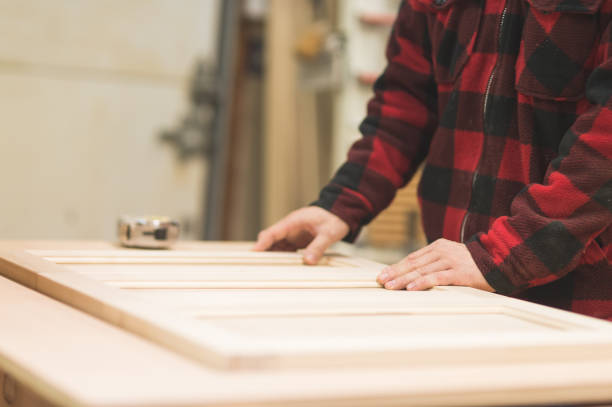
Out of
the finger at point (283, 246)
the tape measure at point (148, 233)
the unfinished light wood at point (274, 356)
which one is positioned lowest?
the finger at point (283, 246)

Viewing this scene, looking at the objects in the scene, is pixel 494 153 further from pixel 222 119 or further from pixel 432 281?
pixel 222 119

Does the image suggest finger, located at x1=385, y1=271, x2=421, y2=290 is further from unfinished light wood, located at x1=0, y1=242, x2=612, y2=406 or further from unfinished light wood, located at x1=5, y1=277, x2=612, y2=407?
unfinished light wood, located at x1=5, y1=277, x2=612, y2=407

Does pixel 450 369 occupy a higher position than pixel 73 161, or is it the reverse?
pixel 450 369

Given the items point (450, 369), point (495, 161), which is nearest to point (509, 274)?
point (495, 161)

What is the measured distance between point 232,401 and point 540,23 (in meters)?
0.86

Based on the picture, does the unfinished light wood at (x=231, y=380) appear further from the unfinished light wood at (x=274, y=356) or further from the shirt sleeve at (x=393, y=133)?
the shirt sleeve at (x=393, y=133)

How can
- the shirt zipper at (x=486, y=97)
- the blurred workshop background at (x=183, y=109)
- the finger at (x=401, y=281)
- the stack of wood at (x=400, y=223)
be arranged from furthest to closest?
the blurred workshop background at (x=183, y=109) < the stack of wood at (x=400, y=223) < the shirt zipper at (x=486, y=97) < the finger at (x=401, y=281)

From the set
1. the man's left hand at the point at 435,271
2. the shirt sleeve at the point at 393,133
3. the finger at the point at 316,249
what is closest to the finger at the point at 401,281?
the man's left hand at the point at 435,271

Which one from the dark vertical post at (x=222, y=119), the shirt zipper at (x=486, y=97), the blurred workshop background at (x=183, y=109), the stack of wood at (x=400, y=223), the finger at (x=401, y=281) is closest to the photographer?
the finger at (x=401, y=281)

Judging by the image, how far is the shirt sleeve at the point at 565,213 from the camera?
1042mm

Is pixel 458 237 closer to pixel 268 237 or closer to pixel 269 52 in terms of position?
pixel 268 237

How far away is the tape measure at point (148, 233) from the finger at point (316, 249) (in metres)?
0.25

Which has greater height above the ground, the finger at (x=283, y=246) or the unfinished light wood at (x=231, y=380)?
the unfinished light wood at (x=231, y=380)

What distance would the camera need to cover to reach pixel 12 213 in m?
3.02
